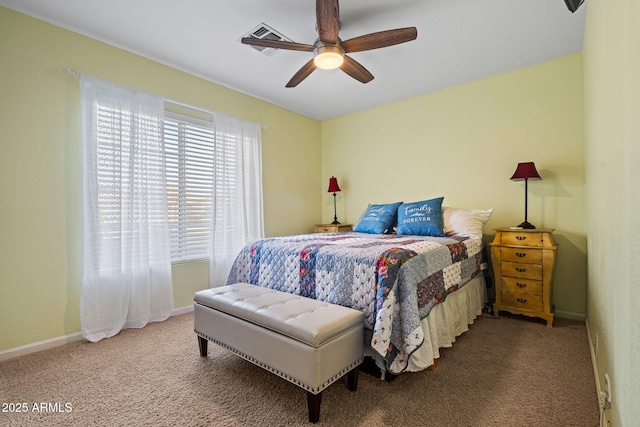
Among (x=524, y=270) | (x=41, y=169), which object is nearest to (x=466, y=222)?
(x=524, y=270)

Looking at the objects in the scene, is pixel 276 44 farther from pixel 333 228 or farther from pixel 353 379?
pixel 333 228

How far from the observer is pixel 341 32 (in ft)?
7.80

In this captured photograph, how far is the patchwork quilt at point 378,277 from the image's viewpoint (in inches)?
63.6

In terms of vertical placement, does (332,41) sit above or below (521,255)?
above

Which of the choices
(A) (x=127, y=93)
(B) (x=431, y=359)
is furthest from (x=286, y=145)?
(B) (x=431, y=359)

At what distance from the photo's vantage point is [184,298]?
3025 millimetres

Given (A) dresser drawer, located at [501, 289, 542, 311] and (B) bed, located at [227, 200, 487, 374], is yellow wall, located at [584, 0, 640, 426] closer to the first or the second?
(B) bed, located at [227, 200, 487, 374]

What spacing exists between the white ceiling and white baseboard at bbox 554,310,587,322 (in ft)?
8.03

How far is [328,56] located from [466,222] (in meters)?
2.01

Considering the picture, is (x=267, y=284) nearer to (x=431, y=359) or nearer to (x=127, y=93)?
(x=431, y=359)

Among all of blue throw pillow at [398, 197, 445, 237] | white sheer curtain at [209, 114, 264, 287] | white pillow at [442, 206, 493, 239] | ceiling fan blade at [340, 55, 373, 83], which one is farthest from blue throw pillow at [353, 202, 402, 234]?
ceiling fan blade at [340, 55, 373, 83]

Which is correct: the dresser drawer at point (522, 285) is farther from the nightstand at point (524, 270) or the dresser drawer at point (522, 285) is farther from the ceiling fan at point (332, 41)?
the ceiling fan at point (332, 41)

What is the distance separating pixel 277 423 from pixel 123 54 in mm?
3166

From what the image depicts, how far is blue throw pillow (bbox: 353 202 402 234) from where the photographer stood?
10.5 feet
